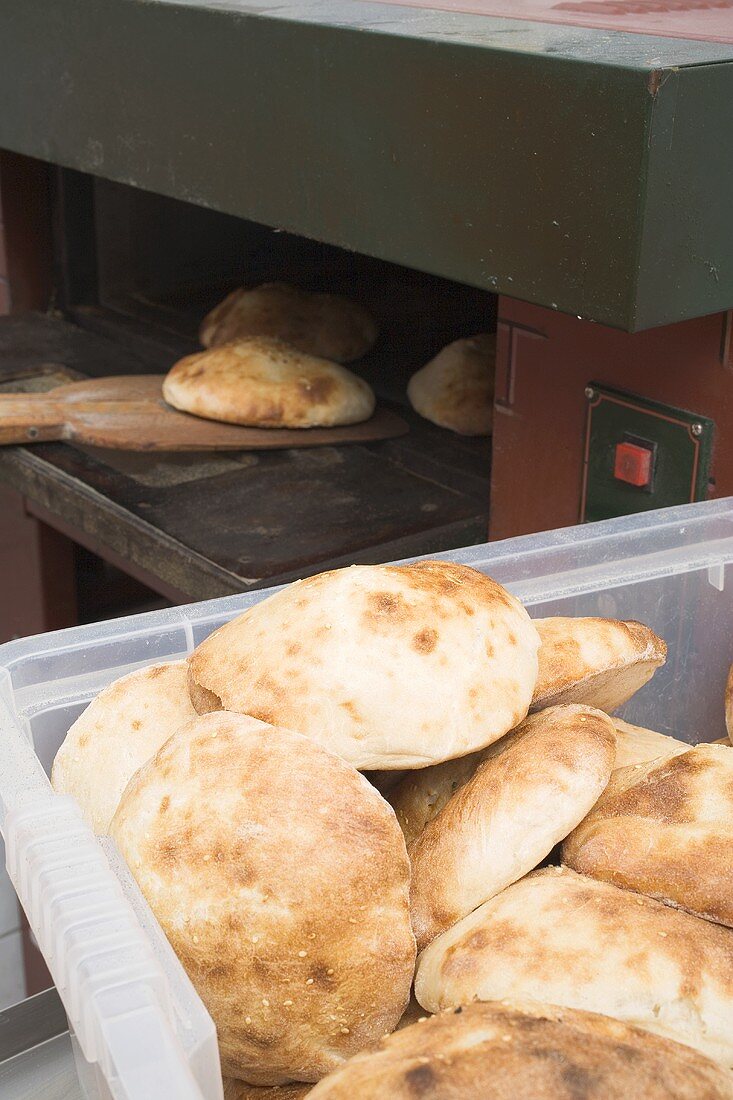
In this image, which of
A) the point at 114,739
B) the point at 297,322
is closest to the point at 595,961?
the point at 114,739

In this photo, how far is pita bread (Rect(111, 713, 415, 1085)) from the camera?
2.43ft

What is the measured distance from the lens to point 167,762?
824 mm

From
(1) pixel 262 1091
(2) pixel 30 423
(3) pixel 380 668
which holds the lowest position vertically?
(1) pixel 262 1091

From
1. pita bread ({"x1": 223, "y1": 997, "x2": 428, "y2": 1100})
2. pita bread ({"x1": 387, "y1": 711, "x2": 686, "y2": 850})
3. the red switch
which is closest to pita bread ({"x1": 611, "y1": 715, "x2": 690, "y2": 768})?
pita bread ({"x1": 387, "y1": 711, "x2": 686, "y2": 850})

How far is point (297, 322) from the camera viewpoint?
235 cm

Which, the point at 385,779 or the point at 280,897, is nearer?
the point at 280,897

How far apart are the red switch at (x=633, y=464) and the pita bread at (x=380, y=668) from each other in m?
0.59

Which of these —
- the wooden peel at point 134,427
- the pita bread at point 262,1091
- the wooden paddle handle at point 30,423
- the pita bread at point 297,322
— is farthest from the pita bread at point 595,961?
the pita bread at point 297,322

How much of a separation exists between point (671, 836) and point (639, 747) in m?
0.20

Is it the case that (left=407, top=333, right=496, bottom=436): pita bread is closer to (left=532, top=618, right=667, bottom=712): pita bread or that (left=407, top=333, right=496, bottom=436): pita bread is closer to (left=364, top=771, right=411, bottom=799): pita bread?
(left=532, top=618, right=667, bottom=712): pita bread

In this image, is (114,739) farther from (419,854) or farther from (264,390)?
(264,390)

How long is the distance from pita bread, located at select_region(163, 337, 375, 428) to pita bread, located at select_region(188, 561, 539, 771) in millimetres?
1073

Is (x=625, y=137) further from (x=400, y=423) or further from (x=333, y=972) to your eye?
(x=400, y=423)

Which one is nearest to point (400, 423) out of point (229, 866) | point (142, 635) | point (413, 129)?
point (413, 129)
